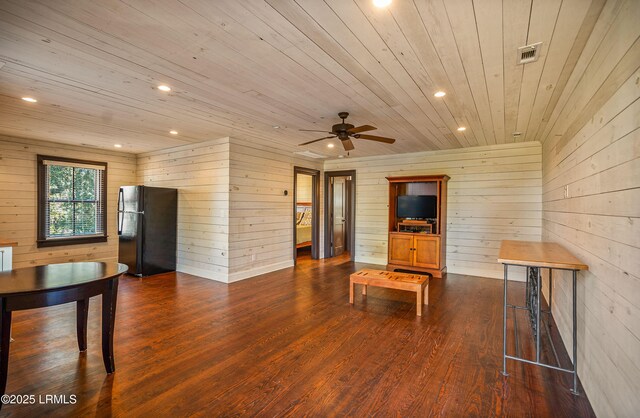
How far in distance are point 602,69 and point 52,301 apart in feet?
12.5

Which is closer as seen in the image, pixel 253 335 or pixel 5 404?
pixel 5 404

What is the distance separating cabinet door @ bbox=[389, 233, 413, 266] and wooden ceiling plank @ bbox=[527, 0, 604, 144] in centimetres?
309

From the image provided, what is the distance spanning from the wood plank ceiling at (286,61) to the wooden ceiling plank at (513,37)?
11 millimetres

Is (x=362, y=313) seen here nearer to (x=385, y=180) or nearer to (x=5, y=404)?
(x=5, y=404)

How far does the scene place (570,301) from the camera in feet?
8.81

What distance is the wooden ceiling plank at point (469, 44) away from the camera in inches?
70.0

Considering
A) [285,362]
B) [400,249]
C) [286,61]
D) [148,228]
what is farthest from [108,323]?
[400,249]

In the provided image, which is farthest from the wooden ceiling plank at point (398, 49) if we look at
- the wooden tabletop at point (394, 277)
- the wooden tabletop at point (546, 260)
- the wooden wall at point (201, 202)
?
the wooden wall at point (201, 202)

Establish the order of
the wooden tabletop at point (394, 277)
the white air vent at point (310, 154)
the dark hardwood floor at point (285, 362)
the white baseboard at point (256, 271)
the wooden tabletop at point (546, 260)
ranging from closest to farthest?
the dark hardwood floor at point (285, 362), the wooden tabletop at point (546, 260), the wooden tabletop at point (394, 277), the white baseboard at point (256, 271), the white air vent at point (310, 154)

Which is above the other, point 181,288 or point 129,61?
point 129,61

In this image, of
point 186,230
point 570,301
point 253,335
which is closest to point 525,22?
point 570,301

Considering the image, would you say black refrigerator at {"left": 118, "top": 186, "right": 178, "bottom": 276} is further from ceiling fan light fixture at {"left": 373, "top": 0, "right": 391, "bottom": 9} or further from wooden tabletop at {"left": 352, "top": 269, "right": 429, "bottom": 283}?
ceiling fan light fixture at {"left": 373, "top": 0, "right": 391, "bottom": 9}

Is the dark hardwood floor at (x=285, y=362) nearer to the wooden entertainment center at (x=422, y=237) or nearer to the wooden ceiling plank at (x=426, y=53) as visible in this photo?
the wooden entertainment center at (x=422, y=237)

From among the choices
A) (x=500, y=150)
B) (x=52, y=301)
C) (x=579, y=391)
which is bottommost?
(x=579, y=391)
